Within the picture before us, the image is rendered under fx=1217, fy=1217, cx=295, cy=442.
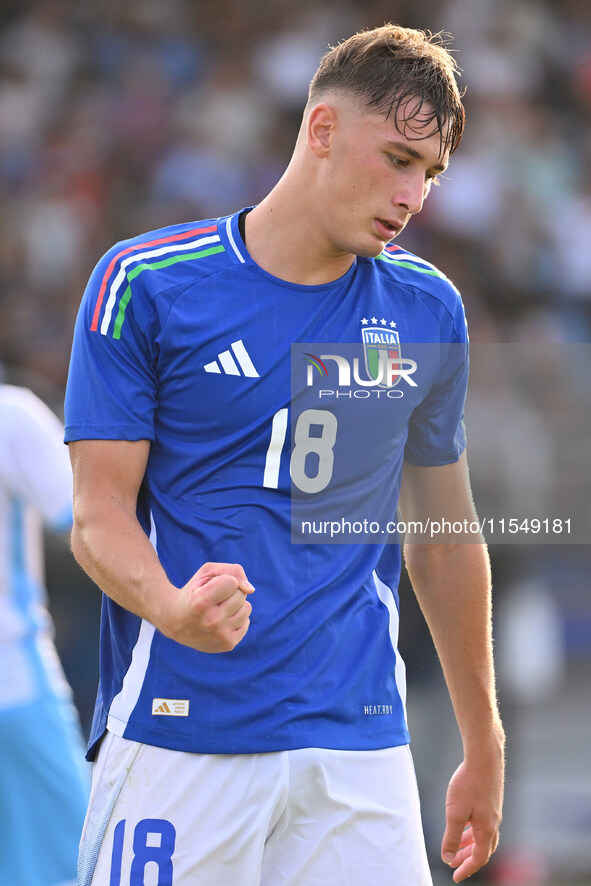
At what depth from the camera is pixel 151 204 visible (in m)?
8.55

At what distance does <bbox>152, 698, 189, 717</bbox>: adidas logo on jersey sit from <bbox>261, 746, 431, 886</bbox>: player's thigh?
21 centimetres

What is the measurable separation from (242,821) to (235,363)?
2.71 ft

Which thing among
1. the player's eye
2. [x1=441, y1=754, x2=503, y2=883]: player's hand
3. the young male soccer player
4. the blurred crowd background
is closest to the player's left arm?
[x1=441, y1=754, x2=503, y2=883]: player's hand

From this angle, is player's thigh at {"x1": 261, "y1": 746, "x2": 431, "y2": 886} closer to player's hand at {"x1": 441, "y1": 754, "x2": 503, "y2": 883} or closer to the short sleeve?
player's hand at {"x1": 441, "y1": 754, "x2": 503, "y2": 883}

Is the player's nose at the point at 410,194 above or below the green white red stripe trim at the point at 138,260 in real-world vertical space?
above

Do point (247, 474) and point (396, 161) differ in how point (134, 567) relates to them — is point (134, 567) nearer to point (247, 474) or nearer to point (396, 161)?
point (247, 474)

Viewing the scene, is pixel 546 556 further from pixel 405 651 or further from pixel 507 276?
pixel 507 276

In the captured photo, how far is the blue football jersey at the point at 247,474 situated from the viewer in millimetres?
2199

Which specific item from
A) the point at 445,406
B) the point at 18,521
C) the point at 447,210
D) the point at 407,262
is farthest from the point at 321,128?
the point at 447,210

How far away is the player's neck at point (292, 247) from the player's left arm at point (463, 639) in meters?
0.48

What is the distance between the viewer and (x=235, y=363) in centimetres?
226

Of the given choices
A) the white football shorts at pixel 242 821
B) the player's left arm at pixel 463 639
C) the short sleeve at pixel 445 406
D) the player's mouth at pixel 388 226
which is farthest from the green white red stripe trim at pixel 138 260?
the white football shorts at pixel 242 821

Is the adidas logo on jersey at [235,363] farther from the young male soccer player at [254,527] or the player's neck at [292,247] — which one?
the player's neck at [292,247]

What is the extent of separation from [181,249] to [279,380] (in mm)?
324
